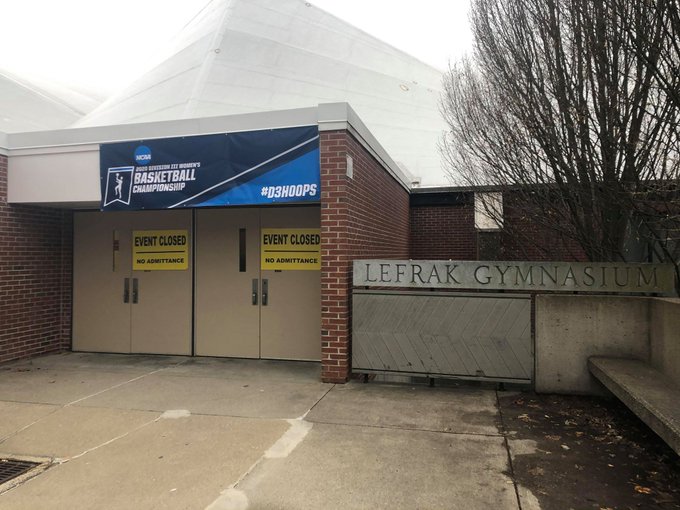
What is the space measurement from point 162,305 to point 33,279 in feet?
7.21

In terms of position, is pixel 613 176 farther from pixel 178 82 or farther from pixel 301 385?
pixel 178 82

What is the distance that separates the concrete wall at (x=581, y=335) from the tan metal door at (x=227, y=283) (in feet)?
14.5

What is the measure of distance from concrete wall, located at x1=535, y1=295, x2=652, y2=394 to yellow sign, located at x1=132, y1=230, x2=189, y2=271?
5.81 metres

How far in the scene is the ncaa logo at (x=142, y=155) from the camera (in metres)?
7.17

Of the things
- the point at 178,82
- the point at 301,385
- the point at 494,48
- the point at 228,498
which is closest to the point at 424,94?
the point at 178,82

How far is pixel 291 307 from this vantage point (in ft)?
25.6

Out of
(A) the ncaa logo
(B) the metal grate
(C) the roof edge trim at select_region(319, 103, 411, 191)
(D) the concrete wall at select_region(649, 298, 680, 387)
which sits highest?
(C) the roof edge trim at select_region(319, 103, 411, 191)

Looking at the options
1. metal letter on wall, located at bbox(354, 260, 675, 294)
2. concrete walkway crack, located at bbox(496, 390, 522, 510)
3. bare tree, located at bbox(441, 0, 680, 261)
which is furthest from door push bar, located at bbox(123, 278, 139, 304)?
bare tree, located at bbox(441, 0, 680, 261)

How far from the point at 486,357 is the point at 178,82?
23976 mm

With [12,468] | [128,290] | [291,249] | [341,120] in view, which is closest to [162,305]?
[128,290]

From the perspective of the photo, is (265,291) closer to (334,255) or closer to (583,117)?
(334,255)

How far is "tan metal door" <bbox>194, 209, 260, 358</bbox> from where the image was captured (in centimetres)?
798

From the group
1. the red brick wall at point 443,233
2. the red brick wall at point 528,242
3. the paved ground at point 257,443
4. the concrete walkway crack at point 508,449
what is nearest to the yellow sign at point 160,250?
the paved ground at point 257,443

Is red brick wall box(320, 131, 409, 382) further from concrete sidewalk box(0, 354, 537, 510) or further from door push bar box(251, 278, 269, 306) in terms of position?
door push bar box(251, 278, 269, 306)
